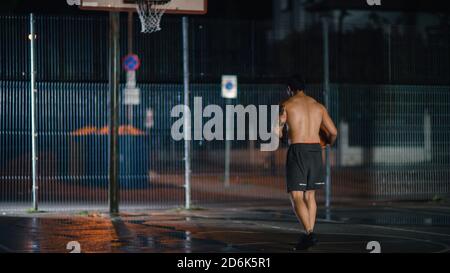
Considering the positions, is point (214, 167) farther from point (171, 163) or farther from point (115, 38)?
point (115, 38)

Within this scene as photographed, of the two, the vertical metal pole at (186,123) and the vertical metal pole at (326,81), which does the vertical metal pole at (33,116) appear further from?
the vertical metal pole at (326,81)

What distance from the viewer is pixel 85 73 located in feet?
66.7

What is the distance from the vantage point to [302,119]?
13070 millimetres

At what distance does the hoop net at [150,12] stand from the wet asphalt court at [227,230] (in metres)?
3.59

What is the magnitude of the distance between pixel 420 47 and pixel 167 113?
6.01 metres

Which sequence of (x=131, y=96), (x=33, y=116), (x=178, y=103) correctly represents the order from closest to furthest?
(x=33, y=116) < (x=131, y=96) < (x=178, y=103)

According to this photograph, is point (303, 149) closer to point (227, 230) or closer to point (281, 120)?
point (281, 120)

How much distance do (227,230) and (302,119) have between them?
10.1 ft

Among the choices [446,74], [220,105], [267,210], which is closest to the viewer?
[267,210]

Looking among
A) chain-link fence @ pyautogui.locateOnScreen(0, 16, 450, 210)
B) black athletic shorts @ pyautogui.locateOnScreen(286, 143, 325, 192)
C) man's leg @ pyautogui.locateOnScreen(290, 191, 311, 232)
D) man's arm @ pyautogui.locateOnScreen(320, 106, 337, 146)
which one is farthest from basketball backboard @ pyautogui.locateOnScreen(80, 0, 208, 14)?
man's leg @ pyautogui.locateOnScreen(290, 191, 311, 232)

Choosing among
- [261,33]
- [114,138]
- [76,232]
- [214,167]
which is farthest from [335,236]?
[214,167]

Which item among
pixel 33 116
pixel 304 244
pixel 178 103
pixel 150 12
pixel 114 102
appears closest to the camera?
pixel 304 244

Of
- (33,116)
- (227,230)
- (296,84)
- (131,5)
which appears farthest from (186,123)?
(296,84)

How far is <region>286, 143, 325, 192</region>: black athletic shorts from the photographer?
1291cm
